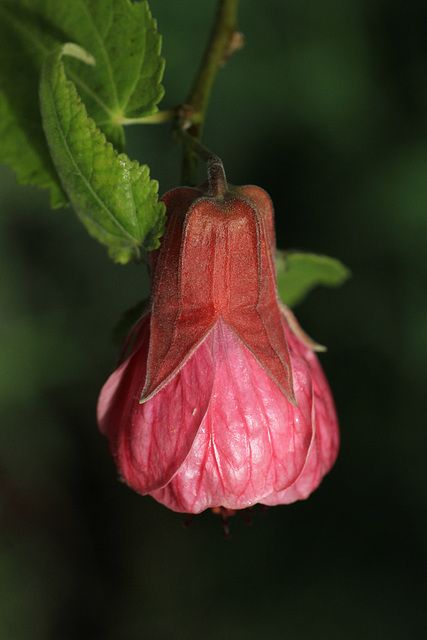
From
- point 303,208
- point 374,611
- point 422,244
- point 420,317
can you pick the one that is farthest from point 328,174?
point 374,611

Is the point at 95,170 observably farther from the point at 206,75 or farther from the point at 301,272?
the point at 301,272

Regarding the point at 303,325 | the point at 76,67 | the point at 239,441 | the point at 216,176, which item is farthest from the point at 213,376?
the point at 303,325

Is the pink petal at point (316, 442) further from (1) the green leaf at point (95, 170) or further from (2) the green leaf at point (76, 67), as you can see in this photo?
(2) the green leaf at point (76, 67)

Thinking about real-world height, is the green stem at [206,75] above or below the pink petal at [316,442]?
above

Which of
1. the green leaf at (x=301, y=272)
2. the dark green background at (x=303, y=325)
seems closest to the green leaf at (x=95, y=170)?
the green leaf at (x=301, y=272)

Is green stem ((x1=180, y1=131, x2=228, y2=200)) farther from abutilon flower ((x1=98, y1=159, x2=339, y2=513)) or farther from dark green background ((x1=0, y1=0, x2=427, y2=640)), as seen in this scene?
dark green background ((x1=0, y1=0, x2=427, y2=640))

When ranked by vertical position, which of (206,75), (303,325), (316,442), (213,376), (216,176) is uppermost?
(206,75)
